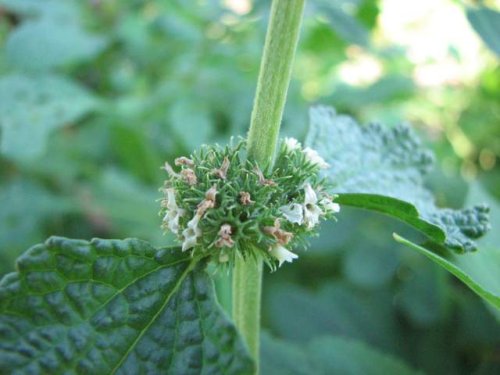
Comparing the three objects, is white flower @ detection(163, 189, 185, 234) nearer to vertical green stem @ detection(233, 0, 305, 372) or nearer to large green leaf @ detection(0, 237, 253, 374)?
large green leaf @ detection(0, 237, 253, 374)

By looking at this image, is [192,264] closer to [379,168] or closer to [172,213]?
[172,213]

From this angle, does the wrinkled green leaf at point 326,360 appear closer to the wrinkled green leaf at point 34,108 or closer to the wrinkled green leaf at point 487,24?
the wrinkled green leaf at point 487,24

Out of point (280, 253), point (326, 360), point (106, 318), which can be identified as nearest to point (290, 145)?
point (280, 253)

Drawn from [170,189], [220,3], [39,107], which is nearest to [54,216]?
[39,107]

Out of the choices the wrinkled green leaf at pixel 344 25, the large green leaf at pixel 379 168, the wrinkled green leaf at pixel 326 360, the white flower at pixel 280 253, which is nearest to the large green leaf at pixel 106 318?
the white flower at pixel 280 253

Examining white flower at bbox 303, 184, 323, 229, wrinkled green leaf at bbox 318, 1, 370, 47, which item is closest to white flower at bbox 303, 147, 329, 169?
white flower at bbox 303, 184, 323, 229

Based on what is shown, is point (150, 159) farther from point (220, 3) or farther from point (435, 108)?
point (435, 108)

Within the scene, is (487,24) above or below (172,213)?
above
